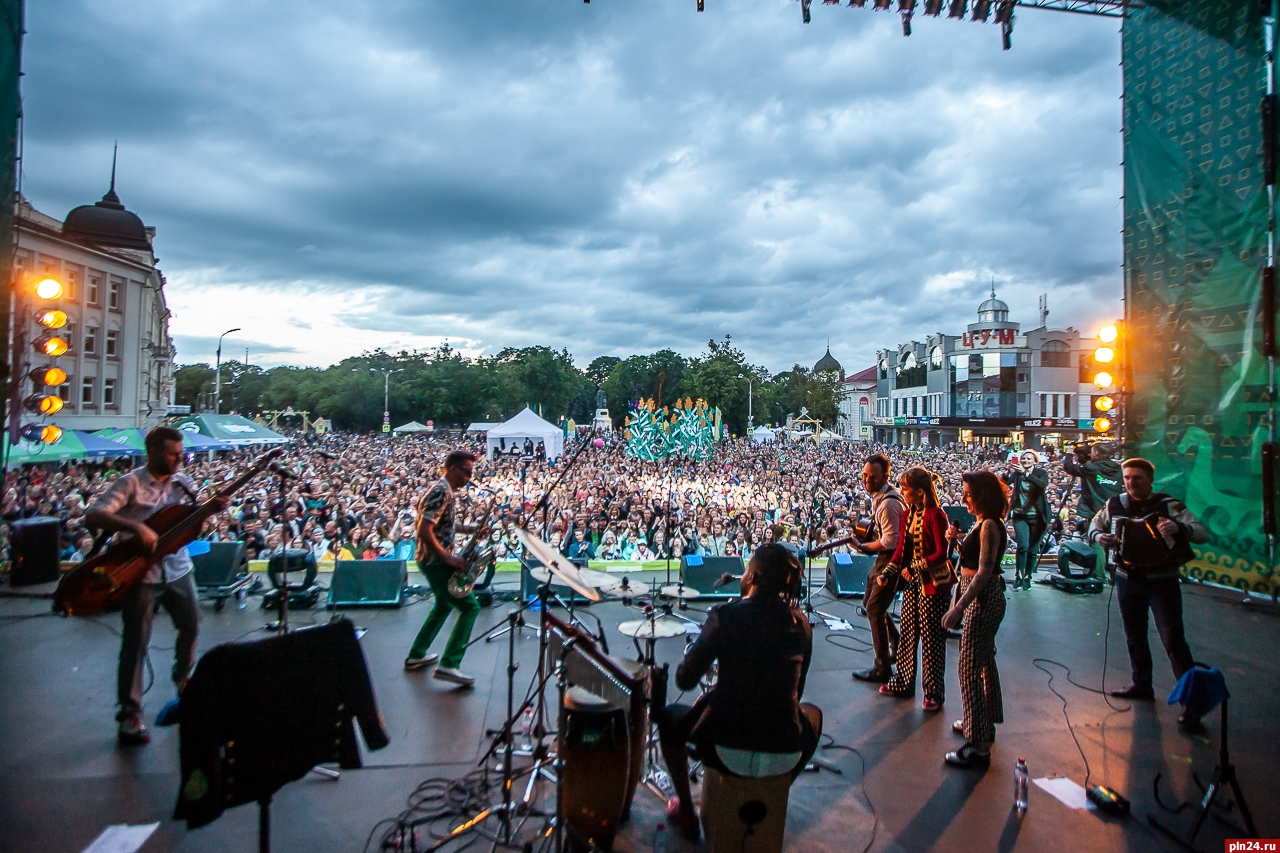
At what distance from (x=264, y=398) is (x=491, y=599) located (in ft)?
226

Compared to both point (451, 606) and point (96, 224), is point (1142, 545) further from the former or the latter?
point (96, 224)

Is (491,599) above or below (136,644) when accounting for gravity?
below

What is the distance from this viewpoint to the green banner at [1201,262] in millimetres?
5578

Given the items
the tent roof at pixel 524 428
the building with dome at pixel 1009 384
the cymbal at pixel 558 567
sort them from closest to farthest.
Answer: the cymbal at pixel 558 567 < the tent roof at pixel 524 428 < the building with dome at pixel 1009 384

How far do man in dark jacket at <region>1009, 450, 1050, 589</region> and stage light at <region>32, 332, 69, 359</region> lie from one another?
31.3 feet

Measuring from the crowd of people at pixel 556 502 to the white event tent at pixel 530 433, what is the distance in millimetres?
1026

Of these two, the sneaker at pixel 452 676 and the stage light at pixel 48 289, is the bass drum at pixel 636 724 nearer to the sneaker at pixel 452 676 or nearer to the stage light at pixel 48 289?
the sneaker at pixel 452 676

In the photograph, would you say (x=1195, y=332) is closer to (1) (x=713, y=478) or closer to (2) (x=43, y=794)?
(2) (x=43, y=794)

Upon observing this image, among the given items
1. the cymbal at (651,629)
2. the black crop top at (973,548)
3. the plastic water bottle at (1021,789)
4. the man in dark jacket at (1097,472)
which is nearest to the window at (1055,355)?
the man in dark jacket at (1097,472)

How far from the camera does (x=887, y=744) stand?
3.39m

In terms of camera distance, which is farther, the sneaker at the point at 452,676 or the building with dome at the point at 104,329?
the building with dome at the point at 104,329

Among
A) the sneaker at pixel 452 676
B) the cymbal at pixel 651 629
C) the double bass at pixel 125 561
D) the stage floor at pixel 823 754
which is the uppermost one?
the double bass at pixel 125 561

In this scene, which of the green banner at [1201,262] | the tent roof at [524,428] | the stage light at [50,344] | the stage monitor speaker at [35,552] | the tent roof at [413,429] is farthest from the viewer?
the tent roof at [413,429]

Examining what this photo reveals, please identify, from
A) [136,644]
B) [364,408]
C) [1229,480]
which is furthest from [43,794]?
[364,408]
